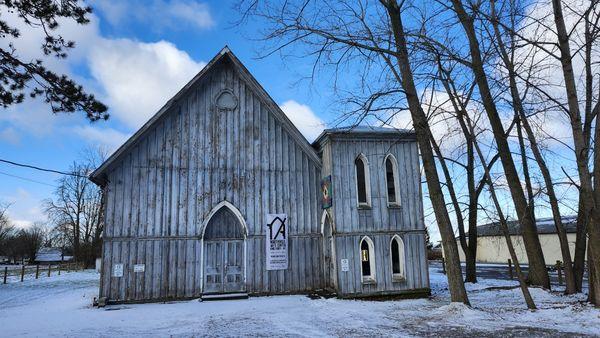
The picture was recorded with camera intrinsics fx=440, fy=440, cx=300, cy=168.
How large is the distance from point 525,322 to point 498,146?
7.48m

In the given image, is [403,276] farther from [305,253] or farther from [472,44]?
[472,44]

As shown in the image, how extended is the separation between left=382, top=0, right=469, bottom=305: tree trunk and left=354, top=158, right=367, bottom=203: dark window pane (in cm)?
401

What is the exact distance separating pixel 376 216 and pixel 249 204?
4.64 meters

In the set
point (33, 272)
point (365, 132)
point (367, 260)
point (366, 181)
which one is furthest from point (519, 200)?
point (33, 272)

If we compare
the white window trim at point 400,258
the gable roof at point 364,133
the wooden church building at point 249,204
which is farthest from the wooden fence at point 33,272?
the white window trim at point 400,258

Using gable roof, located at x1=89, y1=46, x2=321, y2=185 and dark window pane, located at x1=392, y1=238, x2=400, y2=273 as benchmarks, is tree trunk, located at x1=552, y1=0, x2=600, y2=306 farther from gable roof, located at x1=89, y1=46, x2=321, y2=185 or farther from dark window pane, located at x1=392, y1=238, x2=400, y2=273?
gable roof, located at x1=89, y1=46, x2=321, y2=185

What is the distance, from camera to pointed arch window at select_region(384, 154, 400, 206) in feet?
53.4

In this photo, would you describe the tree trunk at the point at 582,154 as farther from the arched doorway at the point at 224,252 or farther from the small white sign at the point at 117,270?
the small white sign at the point at 117,270

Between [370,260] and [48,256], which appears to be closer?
[370,260]

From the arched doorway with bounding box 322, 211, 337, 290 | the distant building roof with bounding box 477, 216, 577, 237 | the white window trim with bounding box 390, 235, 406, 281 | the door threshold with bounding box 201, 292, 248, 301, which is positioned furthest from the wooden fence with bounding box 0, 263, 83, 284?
the distant building roof with bounding box 477, 216, 577, 237

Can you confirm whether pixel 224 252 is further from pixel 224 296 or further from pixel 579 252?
pixel 579 252

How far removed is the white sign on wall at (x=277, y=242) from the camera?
15.9m

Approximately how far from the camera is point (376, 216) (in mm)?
15852

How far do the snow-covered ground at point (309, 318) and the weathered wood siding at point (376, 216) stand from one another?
977mm
